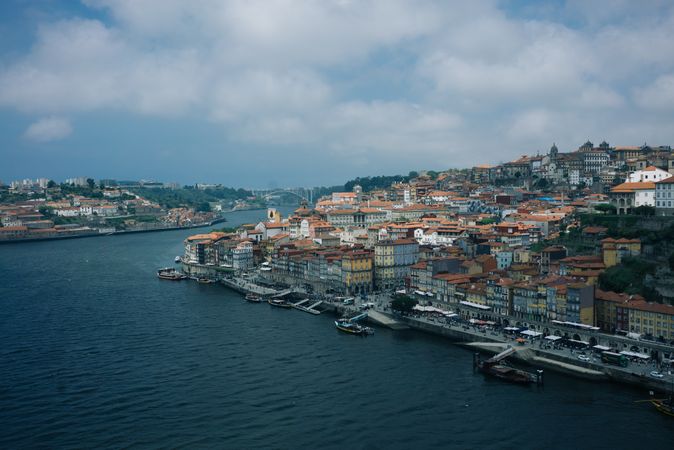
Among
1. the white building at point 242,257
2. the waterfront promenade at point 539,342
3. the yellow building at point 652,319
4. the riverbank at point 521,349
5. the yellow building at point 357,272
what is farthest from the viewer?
the white building at point 242,257

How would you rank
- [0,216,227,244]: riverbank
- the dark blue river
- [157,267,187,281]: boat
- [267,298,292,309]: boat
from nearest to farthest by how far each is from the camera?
the dark blue river → [267,298,292,309]: boat → [157,267,187,281]: boat → [0,216,227,244]: riverbank

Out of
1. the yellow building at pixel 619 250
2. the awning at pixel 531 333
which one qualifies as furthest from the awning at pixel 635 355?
the yellow building at pixel 619 250

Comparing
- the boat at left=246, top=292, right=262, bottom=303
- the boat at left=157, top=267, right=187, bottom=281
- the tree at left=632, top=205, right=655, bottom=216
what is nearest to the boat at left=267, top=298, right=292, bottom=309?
the boat at left=246, top=292, right=262, bottom=303

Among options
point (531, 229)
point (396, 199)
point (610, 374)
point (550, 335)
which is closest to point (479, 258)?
point (531, 229)

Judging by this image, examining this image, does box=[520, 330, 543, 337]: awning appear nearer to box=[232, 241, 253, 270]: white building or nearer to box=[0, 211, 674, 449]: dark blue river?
box=[0, 211, 674, 449]: dark blue river

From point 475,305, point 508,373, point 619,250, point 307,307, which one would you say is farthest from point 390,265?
point 508,373

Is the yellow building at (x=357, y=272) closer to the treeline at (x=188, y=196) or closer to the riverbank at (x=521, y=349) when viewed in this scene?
the riverbank at (x=521, y=349)

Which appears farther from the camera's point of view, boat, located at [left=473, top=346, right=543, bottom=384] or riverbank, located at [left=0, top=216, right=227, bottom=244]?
riverbank, located at [left=0, top=216, right=227, bottom=244]

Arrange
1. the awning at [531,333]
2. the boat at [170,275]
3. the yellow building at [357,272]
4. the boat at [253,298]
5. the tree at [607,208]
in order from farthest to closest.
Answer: the boat at [170,275] → the boat at [253,298] → the yellow building at [357,272] → the tree at [607,208] → the awning at [531,333]
